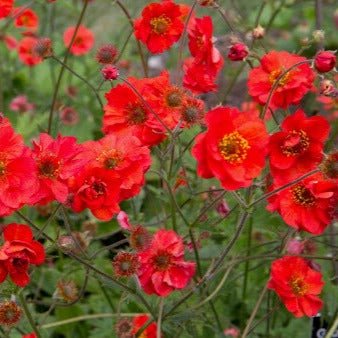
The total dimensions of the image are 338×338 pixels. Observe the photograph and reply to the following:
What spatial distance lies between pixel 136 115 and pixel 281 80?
320mm

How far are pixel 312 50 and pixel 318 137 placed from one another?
3.29m

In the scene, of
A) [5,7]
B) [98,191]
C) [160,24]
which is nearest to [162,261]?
[98,191]

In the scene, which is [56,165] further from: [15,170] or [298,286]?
[298,286]

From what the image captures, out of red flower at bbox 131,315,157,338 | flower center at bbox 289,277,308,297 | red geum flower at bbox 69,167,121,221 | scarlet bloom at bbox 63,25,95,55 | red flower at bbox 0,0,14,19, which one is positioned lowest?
red flower at bbox 131,315,157,338

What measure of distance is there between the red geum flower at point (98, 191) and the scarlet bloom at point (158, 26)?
1.60ft

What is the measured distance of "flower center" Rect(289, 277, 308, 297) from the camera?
5.62 ft

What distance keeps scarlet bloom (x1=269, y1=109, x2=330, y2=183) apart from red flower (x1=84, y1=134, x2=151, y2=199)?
25 centimetres

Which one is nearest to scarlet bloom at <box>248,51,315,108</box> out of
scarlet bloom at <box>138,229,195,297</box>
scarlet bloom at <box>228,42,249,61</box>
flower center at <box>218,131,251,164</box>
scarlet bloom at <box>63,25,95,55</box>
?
scarlet bloom at <box>228,42,249,61</box>

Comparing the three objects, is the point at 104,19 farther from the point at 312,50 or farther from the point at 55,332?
the point at 55,332

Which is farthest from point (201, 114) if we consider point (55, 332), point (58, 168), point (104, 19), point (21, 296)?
point (104, 19)

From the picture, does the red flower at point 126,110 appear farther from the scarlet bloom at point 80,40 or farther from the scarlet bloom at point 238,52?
the scarlet bloom at point 80,40

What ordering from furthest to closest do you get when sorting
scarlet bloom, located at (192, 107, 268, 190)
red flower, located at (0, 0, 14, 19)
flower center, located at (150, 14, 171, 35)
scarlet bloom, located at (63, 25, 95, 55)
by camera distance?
scarlet bloom, located at (63, 25, 95, 55) → red flower, located at (0, 0, 14, 19) → flower center, located at (150, 14, 171, 35) → scarlet bloom, located at (192, 107, 268, 190)

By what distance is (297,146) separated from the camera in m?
1.56

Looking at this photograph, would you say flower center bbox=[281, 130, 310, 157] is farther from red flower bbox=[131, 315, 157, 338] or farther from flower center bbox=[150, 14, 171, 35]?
red flower bbox=[131, 315, 157, 338]
